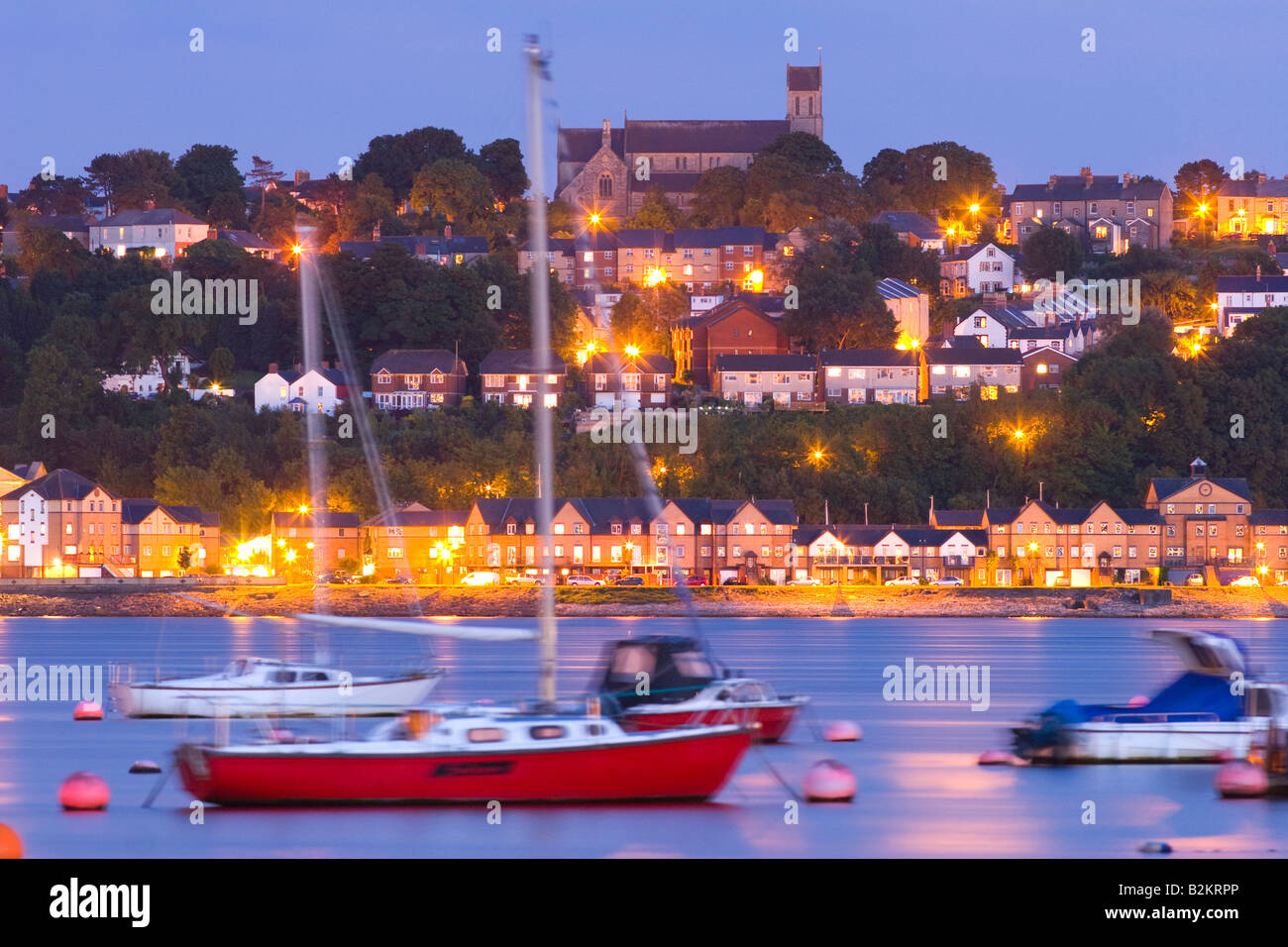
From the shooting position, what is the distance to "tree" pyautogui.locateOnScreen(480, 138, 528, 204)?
102562mm

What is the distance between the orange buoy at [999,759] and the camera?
23.6 metres

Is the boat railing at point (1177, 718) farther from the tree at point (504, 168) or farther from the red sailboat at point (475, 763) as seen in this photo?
the tree at point (504, 168)

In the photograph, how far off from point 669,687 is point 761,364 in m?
56.9

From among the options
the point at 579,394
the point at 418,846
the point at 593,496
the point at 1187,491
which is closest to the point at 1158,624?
the point at 1187,491

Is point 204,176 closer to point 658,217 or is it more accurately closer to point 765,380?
point 658,217

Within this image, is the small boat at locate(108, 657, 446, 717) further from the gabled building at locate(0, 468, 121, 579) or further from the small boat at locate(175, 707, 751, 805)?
the gabled building at locate(0, 468, 121, 579)

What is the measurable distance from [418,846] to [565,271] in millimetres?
76572

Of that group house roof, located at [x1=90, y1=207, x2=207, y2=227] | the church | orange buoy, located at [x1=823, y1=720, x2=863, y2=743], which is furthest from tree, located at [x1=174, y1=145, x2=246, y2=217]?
orange buoy, located at [x1=823, y1=720, x2=863, y2=743]

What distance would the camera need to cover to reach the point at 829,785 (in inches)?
813

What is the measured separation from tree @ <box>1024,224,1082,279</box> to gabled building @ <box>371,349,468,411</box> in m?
32.1
